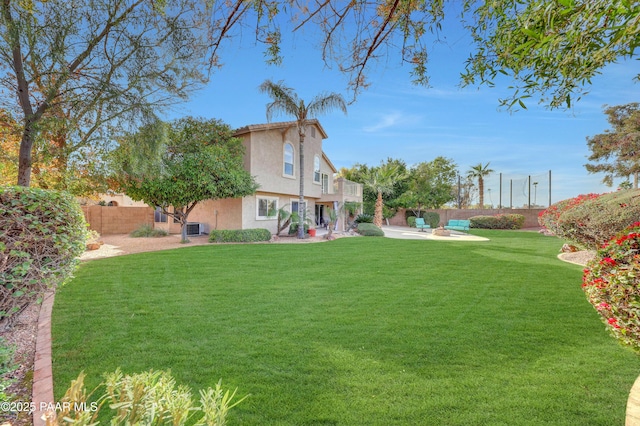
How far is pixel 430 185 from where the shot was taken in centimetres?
3105

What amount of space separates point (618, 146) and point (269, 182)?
25.6 m

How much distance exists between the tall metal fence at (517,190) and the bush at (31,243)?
37.0m

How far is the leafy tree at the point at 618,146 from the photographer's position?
66.1 ft

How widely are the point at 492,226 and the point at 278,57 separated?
95.0 feet

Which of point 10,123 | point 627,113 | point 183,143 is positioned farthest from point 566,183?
point 10,123

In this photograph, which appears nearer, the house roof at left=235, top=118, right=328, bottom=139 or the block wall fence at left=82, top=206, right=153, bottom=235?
the house roof at left=235, top=118, right=328, bottom=139

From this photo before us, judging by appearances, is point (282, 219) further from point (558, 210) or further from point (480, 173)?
point (480, 173)

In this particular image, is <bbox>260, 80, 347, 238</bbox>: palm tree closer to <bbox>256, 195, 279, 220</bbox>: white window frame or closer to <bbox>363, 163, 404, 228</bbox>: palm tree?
<bbox>256, 195, 279, 220</bbox>: white window frame

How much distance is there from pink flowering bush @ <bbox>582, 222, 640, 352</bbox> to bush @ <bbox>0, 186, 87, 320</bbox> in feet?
20.0

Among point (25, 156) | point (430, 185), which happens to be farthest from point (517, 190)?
point (25, 156)

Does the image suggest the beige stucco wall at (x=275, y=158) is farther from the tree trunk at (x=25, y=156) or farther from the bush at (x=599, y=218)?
the bush at (x=599, y=218)

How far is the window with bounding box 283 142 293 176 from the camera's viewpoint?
17.9 m

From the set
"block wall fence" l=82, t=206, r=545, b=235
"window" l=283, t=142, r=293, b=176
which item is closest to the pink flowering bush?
"window" l=283, t=142, r=293, b=176

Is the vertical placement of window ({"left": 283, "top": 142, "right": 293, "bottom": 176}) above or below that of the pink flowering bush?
above
